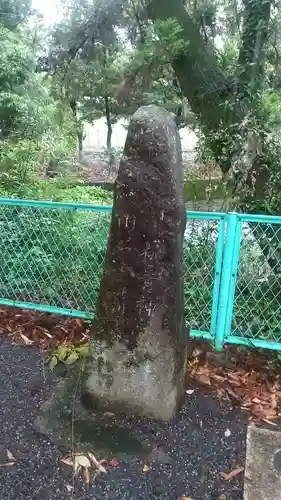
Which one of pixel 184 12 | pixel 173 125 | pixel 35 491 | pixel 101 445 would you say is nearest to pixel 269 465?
pixel 101 445

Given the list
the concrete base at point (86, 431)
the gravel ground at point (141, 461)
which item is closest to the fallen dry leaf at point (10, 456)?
the gravel ground at point (141, 461)

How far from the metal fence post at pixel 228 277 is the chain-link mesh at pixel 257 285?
194 mm

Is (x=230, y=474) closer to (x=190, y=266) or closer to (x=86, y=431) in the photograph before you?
(x=86, y=431)

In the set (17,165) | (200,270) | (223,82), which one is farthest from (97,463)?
(17,165)

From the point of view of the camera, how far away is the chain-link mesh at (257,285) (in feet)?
9.66

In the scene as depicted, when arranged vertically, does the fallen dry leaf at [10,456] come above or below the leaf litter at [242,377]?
below

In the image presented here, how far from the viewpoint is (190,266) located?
315cm

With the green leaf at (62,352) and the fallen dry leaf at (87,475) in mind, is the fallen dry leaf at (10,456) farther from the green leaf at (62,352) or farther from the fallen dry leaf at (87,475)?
the green leaf at (62,352)

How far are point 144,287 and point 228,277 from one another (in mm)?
739

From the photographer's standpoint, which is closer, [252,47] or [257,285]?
[257,285]

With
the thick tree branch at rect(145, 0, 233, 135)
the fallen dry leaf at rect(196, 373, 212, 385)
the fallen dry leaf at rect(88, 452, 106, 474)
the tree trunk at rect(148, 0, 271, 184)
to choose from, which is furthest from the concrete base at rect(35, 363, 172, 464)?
the thick tree branch at rect(145, 0, 233, 135)

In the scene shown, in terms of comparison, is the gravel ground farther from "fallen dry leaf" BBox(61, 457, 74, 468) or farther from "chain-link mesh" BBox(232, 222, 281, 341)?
"chain-link mesh" BBox(232, 222, 281, 341)

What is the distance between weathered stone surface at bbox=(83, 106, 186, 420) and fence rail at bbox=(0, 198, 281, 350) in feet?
1.86

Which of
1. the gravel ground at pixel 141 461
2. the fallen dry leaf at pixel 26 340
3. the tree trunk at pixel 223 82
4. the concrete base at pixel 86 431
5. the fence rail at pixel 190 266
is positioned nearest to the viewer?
the gravel ground at pixel 141 461
